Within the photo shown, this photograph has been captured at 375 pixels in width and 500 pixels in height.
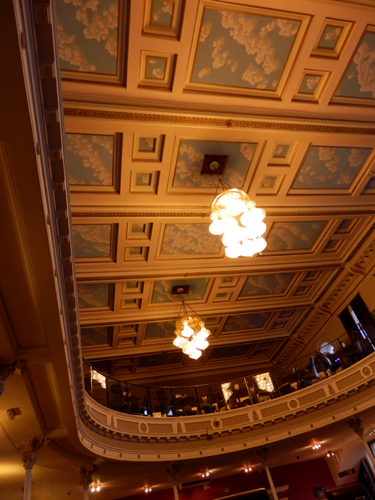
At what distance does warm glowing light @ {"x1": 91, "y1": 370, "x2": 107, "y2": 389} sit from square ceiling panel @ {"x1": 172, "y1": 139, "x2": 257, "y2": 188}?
4.20m

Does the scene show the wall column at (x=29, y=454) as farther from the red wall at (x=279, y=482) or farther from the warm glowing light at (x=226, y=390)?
the red wall at (x=279, y=482)

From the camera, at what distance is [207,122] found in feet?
20.4

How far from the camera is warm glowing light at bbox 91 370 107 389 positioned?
820 centimetres

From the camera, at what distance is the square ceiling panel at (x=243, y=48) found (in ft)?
17.1

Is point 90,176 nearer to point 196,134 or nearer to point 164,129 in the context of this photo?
point 164,129

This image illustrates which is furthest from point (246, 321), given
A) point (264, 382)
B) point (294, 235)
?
point (294, 235)

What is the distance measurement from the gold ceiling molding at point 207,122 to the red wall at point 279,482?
10205mm

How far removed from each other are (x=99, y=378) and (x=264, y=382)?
4323 mm

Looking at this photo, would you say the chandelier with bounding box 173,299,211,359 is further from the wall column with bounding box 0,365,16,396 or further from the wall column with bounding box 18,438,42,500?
the wall column with bounding box 0,365,16,396

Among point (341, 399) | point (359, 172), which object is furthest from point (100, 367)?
point (359, 172)

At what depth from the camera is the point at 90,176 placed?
6.52m

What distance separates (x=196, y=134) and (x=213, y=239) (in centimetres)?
260

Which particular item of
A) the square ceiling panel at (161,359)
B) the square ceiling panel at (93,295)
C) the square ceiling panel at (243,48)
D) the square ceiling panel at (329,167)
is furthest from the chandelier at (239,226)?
the square ceiling panel at (161,359)

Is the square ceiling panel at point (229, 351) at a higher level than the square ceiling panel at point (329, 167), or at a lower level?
lower
